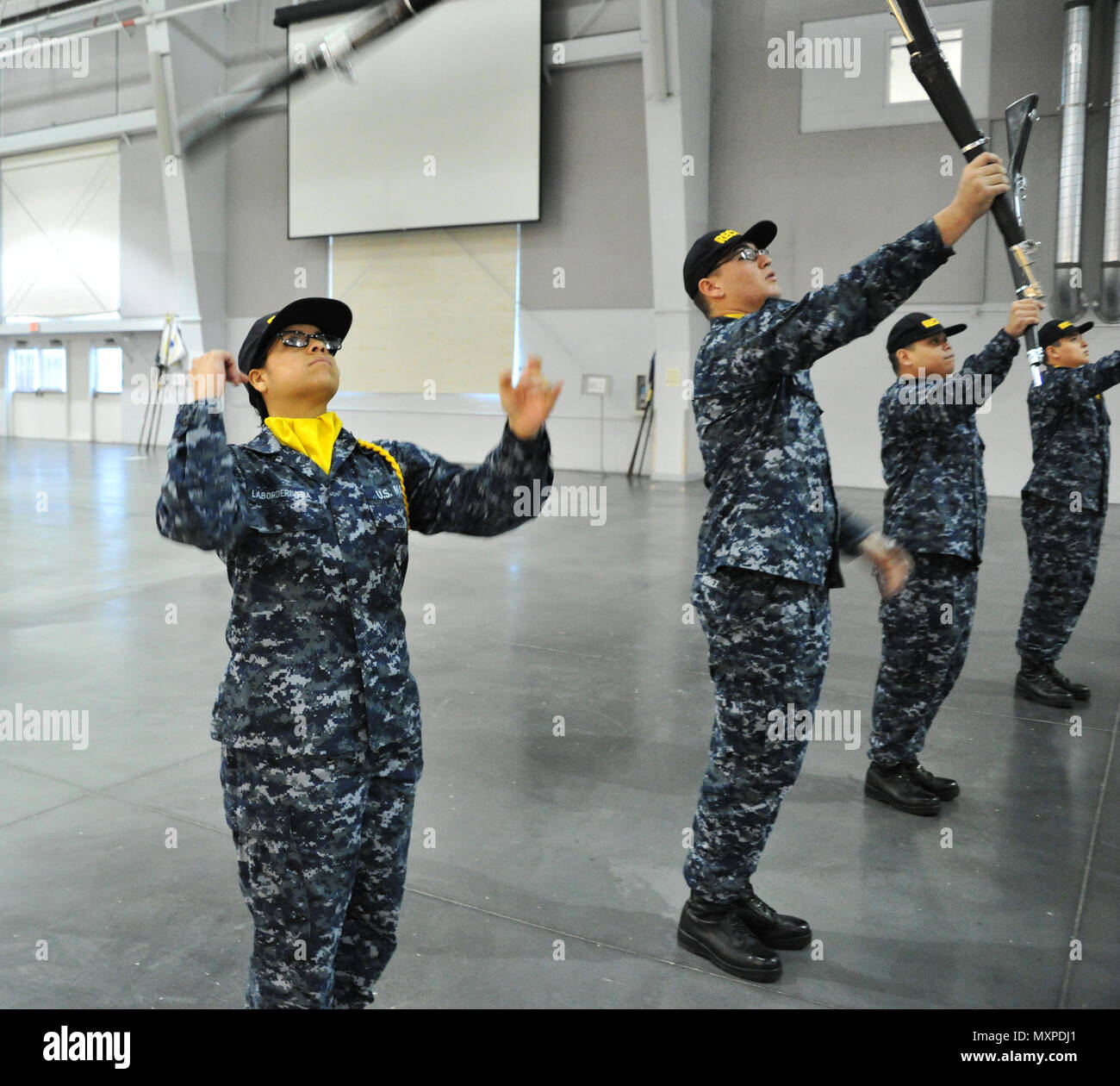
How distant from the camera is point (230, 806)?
2.13m

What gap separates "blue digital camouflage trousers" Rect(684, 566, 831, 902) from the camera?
2.80m

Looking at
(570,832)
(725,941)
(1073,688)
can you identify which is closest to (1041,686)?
(1073,688)

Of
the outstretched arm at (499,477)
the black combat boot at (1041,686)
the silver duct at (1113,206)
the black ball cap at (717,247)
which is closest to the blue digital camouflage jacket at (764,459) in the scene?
the black ball cap at (717,247)

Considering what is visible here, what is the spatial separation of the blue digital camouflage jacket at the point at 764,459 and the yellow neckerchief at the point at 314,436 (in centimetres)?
100

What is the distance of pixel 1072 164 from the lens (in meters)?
13.4

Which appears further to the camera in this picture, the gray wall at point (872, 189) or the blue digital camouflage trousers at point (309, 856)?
the gray wall at point (872, 189)

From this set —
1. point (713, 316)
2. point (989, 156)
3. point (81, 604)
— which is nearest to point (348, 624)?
point (713, 316)

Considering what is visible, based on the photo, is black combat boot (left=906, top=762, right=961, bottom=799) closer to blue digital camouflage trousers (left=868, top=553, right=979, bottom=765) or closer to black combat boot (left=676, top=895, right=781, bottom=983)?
blue digital camouflage trousers (left=868, top=553, right=979, bottom=765)

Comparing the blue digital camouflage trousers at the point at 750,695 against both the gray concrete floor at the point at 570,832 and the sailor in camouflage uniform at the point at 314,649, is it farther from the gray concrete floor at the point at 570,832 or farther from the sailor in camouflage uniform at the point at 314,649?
the sailor in camouflage uniform at the point at 314,649

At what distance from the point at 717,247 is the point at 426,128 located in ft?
55.7

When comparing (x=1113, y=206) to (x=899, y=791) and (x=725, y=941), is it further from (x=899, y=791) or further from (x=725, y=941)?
(x=725, y=941)

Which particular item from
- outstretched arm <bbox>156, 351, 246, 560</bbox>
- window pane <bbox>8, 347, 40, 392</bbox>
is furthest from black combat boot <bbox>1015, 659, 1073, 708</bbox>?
window pane <bbox>8, 347, 40, 392</bbox>

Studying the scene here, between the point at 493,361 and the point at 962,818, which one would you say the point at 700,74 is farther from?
the point at 962,818

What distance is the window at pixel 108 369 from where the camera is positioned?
24.0 meters
